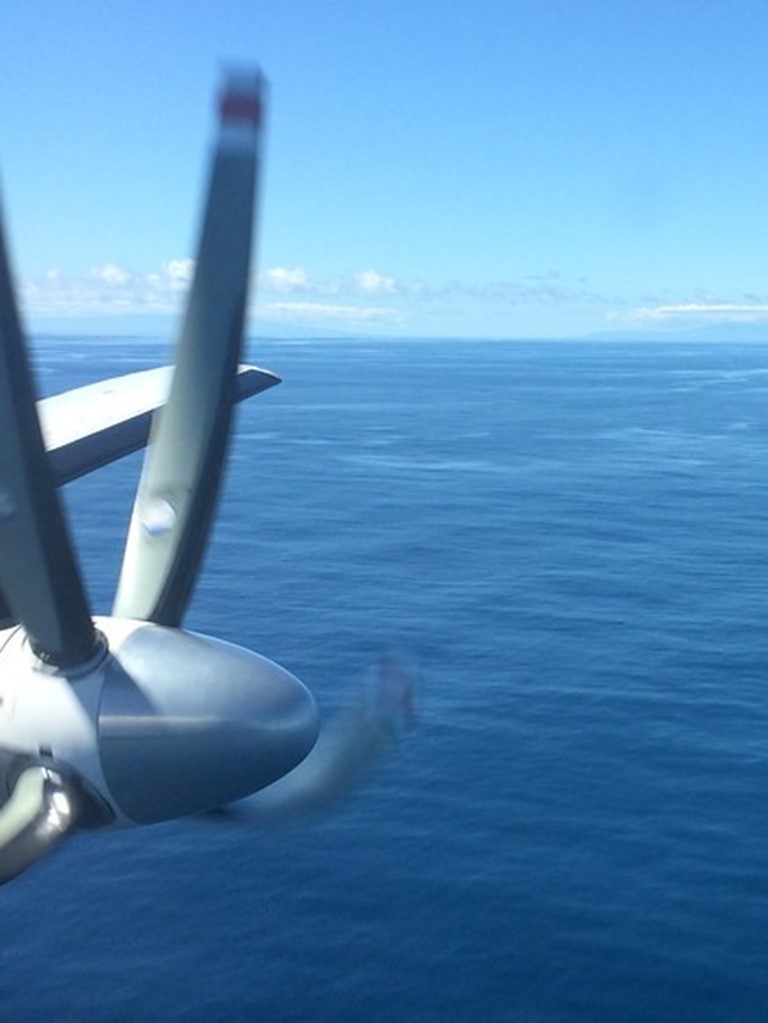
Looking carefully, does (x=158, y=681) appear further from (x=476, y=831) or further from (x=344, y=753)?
(x=476, y=831)

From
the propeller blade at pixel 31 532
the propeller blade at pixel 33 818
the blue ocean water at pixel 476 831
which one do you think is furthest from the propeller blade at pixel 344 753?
the propeller blade at pixel 31 532

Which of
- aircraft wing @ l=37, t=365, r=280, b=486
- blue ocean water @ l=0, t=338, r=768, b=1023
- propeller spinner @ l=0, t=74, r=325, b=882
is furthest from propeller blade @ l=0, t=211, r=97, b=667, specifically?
aircraft wing @ l=37, t=365, r=280, b=486

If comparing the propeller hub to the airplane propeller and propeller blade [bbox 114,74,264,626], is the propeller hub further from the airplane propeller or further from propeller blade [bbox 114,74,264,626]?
propeller blade [bbox 114,74,264,626]

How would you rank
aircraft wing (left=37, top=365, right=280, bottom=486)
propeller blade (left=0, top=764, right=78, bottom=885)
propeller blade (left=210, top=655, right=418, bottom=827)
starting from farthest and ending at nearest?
aircraft wing (left=37, top=365, right=280, bottom=486) < propeller blade (left=210, top=655, right=418, bottom=827) < propeller blade (left=0, top=764, right=78, bottom=885)

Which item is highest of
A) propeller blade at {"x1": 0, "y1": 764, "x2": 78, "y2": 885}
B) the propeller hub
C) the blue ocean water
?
the propeller hub

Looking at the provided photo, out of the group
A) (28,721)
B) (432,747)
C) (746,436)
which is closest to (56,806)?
(28,721)

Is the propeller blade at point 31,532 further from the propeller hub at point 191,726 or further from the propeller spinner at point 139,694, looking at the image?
the propeller hub at point 191,726

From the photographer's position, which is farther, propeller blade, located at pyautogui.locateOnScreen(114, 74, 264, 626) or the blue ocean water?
the blue ocean water

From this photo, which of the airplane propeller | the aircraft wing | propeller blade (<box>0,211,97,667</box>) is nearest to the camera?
propeller blade (<box>0,211,97,667</box>)
